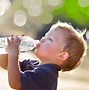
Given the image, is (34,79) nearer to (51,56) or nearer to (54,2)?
(51,56)

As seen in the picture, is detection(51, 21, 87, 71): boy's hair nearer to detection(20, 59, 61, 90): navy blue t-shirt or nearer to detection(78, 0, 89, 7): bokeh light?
detection(20, 59, 61, 90): navy blue t-shirt

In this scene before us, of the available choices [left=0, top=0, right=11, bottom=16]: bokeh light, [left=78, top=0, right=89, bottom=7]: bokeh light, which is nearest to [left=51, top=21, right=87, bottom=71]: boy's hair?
[left=0, top=0, right=11, bottom=16]: bokeh light

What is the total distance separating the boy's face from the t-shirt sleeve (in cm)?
8

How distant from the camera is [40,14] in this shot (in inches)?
118

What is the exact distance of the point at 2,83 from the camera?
2.12 meters

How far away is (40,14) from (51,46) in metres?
1.72

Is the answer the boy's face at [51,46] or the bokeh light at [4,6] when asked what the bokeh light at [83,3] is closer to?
the bokeh light at [4,6]

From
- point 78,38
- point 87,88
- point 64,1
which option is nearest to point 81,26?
point 64,1

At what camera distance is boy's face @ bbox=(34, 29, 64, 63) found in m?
1.26

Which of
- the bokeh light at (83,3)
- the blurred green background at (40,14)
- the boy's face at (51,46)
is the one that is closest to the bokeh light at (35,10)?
the blurred green background at (40,14)

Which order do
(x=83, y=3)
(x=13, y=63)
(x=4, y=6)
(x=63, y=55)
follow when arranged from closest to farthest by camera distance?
(x=13, y=63) < (x=63, y=55) < (x=4, y=6) < (x=83, y=3)

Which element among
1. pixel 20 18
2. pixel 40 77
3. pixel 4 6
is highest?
pixel 40 77

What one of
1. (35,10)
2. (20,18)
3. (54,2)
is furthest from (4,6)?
(54,2)

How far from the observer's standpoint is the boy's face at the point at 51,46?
126 cm
